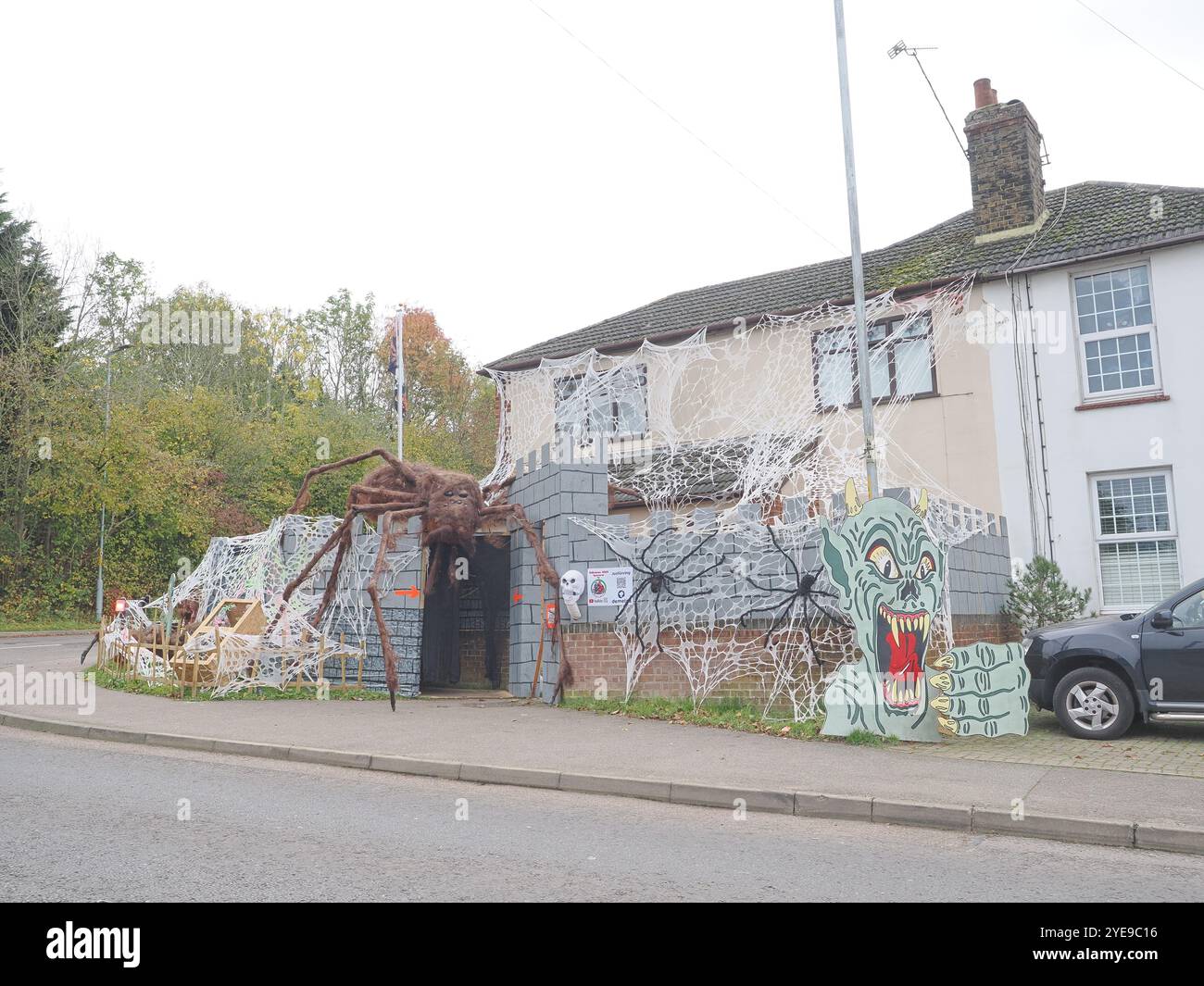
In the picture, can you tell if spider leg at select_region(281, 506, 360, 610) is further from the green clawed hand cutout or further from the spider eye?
the spider eye

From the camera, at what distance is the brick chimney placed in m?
17.6

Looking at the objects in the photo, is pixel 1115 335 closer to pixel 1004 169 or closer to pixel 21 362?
pixel 1004 169

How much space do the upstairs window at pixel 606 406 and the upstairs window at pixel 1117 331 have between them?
710 centimetres

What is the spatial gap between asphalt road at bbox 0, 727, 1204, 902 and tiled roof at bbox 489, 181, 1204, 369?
11882 millimetres

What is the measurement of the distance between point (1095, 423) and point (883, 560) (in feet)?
22.0

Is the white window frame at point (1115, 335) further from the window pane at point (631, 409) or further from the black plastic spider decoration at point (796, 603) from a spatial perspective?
the window pane at point (631, 409)

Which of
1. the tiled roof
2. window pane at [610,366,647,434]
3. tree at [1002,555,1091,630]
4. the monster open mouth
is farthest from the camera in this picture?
window pane at [610,366,647,434]

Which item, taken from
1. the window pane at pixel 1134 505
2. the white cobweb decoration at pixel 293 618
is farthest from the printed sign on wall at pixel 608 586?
the window pane at pixel 1134 505

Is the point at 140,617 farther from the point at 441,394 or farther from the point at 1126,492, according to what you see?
the point at 441,394

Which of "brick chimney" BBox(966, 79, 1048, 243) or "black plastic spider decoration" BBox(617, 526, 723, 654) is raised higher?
"brick chimney" BBox(966, 79, 1048, 243)

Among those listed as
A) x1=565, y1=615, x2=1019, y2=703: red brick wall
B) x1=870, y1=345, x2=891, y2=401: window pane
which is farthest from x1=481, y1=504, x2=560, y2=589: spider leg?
x1=870, y1=345, x2=891, y2=401: window pane

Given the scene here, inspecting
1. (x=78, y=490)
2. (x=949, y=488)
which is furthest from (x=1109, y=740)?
(x=78, y=490)
